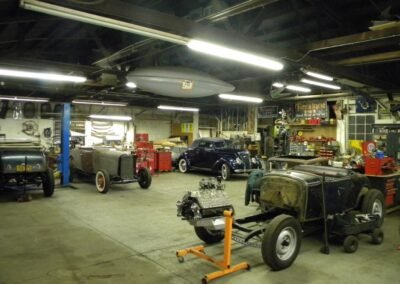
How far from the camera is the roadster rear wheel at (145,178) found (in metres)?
9.34

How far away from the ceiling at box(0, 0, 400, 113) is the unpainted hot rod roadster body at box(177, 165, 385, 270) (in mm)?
1801

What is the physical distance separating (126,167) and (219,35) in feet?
→ 19.9

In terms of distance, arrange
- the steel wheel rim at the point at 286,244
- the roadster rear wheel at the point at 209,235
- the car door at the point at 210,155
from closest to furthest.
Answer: the steel wheel rim at the point at 286,244, the roadster rear wheel at the point at 209,235, the car door at the point at 210,155

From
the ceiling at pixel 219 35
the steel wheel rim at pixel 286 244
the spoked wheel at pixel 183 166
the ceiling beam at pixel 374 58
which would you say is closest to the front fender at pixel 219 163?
the spoked wheel at pixel 183 166

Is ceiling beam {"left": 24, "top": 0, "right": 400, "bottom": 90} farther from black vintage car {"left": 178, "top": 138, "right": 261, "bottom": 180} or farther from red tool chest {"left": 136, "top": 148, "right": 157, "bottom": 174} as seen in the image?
red tool chest {"left": 136, "top": 148, "right": 157, "bottom": 174}

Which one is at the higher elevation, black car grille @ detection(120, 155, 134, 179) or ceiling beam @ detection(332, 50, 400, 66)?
ceiling beam @ detection(332, 50, 400, 66)

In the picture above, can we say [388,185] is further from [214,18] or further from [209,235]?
[214,18]

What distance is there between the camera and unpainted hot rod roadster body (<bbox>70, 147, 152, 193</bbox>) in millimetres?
8781

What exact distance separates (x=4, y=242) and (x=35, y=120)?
32.7 ft

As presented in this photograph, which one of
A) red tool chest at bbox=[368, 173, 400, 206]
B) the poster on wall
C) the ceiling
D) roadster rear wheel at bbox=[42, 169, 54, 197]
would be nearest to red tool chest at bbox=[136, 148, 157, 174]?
roadster rear wheel at bbox=[42, 169, 54, 197]

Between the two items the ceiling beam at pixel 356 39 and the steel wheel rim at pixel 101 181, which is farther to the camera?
the steel wheel rim at pixel 101 181

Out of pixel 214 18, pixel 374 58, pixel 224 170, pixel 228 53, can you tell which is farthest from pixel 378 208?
pixel 224 170

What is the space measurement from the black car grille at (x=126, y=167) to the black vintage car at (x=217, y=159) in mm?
3604

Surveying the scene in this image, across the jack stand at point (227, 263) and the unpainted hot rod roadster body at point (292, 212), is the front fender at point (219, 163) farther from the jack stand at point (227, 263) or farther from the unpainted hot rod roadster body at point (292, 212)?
the jack stand at point (227, 263)
